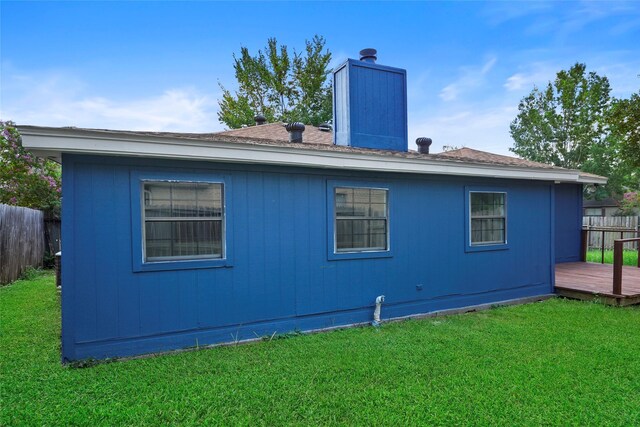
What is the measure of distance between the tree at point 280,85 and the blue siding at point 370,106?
14629 mm

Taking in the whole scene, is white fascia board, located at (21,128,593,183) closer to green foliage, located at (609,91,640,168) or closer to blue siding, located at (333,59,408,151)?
blue siding, located at (333,59,408,151)

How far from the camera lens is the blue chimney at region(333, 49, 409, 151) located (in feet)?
19.5

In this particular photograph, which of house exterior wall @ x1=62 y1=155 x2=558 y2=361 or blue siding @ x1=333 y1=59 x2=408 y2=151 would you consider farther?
blue siding @ x1=333 y1=59 x2=408 y2=151

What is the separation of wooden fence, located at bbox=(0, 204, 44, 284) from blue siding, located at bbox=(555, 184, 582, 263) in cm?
1310

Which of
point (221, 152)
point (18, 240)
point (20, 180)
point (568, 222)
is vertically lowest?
point (18, 240)

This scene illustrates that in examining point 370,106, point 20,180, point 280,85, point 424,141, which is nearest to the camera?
point 370,106

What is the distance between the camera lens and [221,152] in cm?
402

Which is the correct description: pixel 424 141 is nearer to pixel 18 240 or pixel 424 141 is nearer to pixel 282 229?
pixel 282 229

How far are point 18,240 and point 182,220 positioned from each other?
690cm

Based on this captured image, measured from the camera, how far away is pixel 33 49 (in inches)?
395

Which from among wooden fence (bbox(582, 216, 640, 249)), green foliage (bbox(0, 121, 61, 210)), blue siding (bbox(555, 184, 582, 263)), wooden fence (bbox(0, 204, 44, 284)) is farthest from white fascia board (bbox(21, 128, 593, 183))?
wooden fence (bbox(582, 216, 640, 249))

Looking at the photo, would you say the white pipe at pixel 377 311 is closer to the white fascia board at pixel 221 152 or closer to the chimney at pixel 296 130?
the white fascia board at pixel 221 152

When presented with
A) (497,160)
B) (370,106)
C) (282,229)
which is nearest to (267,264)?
(282,229)

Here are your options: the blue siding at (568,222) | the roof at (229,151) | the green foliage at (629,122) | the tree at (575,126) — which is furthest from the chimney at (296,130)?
the tree at (575,126)
